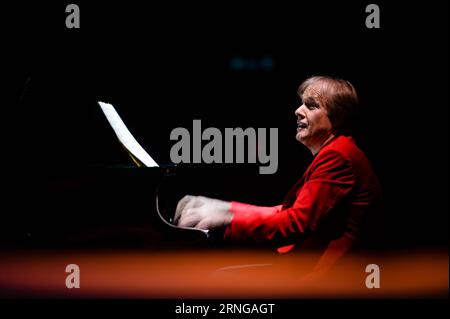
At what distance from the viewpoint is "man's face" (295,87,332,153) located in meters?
2.34

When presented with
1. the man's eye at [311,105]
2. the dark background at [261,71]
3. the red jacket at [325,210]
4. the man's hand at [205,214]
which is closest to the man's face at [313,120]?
the man's eye at [311,105]

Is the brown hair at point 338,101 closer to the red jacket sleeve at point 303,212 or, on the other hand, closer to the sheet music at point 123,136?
the red jacket sleeve at point 303,212

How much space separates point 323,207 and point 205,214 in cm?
46

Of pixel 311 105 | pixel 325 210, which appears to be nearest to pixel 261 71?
pixel 311 105

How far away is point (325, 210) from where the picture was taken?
2096mm

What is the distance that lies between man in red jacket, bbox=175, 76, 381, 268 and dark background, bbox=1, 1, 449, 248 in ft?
3.00

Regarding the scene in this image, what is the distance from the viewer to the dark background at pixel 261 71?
344 centimetres

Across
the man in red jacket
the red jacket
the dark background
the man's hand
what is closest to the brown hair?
the man in red jacket

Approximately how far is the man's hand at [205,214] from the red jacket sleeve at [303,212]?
3 centimetres

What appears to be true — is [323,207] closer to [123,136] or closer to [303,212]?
[303,212]

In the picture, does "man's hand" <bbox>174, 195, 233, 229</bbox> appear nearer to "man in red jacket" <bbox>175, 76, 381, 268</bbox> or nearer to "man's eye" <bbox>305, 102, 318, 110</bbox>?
"man in red jacket" <bbox>175, 76, 381, 268</bbox>
